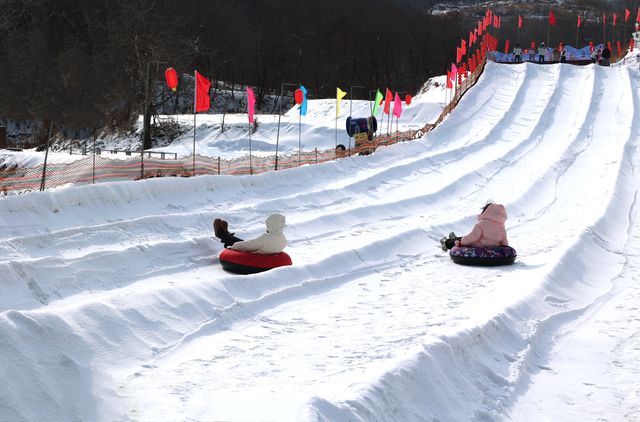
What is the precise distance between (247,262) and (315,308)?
1436mm

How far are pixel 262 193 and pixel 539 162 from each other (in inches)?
417

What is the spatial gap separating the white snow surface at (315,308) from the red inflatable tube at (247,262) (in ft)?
0.48

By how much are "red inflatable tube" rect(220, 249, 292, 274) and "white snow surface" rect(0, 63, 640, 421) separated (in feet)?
0.48

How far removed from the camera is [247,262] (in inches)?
407

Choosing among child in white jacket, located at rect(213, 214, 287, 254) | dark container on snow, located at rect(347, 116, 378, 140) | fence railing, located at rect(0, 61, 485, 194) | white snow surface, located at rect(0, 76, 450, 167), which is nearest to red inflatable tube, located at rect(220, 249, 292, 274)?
child in white jacket, located at rect(213, 214, 287, 254)

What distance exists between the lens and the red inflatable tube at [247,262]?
10.3 m

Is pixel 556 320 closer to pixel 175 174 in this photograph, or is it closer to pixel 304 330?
pixel 304 330

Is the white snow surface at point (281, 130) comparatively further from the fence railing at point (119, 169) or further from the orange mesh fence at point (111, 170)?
the orange mesh fence at point (111, 170)

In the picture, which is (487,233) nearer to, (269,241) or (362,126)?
(269,241)

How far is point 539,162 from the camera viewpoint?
2478 centimetres

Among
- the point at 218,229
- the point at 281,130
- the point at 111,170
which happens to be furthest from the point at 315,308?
the point at 281,130

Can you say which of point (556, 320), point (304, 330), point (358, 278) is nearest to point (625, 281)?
point (556, 320)

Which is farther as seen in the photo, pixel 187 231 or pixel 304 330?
pixel 187 231

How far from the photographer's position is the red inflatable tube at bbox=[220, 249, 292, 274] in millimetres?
10344
